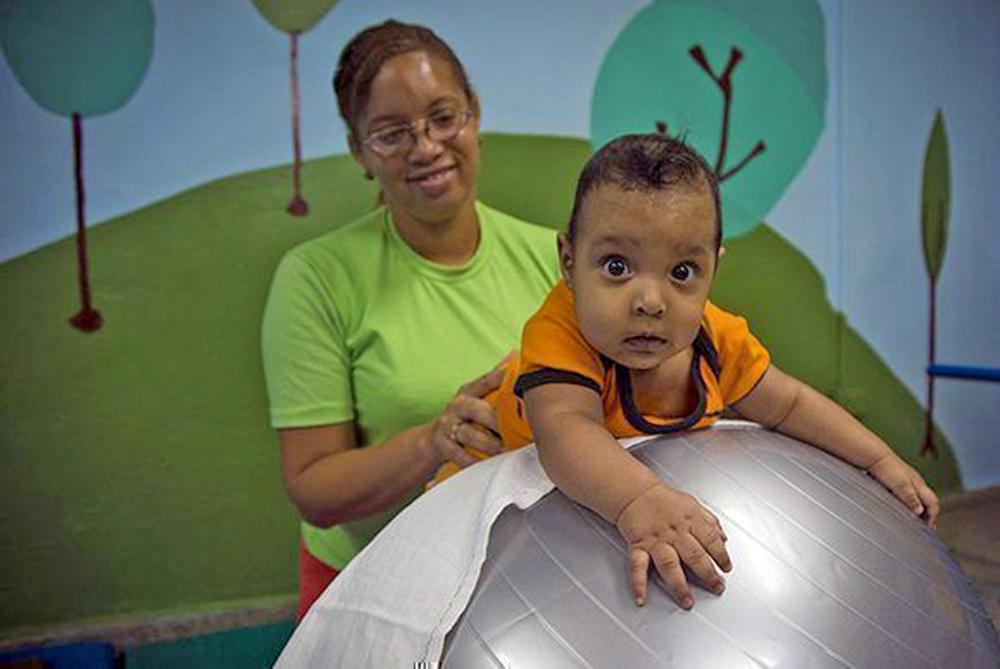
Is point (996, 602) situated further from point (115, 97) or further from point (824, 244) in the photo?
point (115, 97)

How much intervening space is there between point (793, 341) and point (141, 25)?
1.71 meters

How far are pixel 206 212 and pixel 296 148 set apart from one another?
0.22 metres

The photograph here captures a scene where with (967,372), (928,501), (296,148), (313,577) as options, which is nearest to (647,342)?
(928,501)

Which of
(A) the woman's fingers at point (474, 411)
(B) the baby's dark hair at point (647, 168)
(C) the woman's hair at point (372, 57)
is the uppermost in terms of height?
(C) the woman's hair at point (372, 57)

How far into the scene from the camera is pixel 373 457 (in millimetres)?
1215

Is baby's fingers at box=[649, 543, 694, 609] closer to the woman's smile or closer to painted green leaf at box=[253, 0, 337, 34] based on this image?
the woman's smile

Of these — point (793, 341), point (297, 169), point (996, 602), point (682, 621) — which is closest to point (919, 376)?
point (793, 341)

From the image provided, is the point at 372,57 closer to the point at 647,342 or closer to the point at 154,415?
the point at 647,342

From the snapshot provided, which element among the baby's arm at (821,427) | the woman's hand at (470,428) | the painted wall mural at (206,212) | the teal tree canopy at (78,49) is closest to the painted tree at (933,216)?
the painted wall mural at (206,212)

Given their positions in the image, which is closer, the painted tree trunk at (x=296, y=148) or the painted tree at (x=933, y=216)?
the painted tree trunk at (x=296, y=148)

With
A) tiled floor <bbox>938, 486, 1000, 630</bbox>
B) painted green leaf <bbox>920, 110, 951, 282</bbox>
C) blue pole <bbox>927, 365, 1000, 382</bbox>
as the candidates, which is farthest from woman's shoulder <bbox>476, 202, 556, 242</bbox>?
painted green leaf <bbox>920, 110, 951, 282</bbox>

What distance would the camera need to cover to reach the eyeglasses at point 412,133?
1.27 m

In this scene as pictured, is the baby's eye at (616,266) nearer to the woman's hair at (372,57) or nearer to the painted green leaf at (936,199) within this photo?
the woman's hair at (372,57)

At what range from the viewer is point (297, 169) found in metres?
1.89
